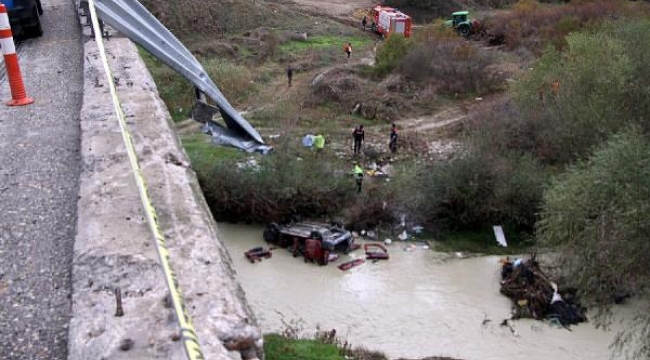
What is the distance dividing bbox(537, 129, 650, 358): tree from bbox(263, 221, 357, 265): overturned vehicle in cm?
468

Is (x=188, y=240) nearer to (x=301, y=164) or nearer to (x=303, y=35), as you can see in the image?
(x=301, y=164)

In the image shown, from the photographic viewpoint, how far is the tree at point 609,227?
10.5 m

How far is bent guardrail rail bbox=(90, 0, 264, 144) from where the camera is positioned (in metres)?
10.6

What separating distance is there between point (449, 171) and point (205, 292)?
13.0 metres

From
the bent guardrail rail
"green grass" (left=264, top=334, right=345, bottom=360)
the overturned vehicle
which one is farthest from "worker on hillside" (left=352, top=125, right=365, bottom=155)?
"green grass" (left=264, top=334, right=345, bottom=360)

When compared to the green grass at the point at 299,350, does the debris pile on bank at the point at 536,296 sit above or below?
below

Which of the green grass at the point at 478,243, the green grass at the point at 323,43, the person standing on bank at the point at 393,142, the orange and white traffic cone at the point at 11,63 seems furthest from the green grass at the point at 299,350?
the green grass at the point at 323,43

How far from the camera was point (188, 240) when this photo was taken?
14.9ft

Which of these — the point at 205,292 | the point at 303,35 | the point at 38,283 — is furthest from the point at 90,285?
the point at 303,35

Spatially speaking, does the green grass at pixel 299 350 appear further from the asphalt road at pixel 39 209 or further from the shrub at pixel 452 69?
the shrub at pixel 452 69

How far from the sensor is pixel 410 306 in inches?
534

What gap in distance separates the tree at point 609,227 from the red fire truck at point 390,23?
62.7 feet

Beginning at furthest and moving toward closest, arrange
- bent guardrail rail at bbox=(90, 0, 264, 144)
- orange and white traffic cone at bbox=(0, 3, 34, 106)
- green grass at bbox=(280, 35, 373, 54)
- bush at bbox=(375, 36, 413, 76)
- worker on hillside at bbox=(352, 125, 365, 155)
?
green grass at bbox=(280, 35, 373, 54), bush at bbox=(375, 36, 413, 76), worker on hillside at bbox=(352, 125, 365, 155), bent guardrail rail at bbox=(90, 0, 264, 144), orange and white traffic cone at bbox=(0, 3, 34, 106)

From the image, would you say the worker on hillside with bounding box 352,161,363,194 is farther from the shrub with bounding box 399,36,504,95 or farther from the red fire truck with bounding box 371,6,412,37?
the red fire truck with bounding box 371,6,412,37
